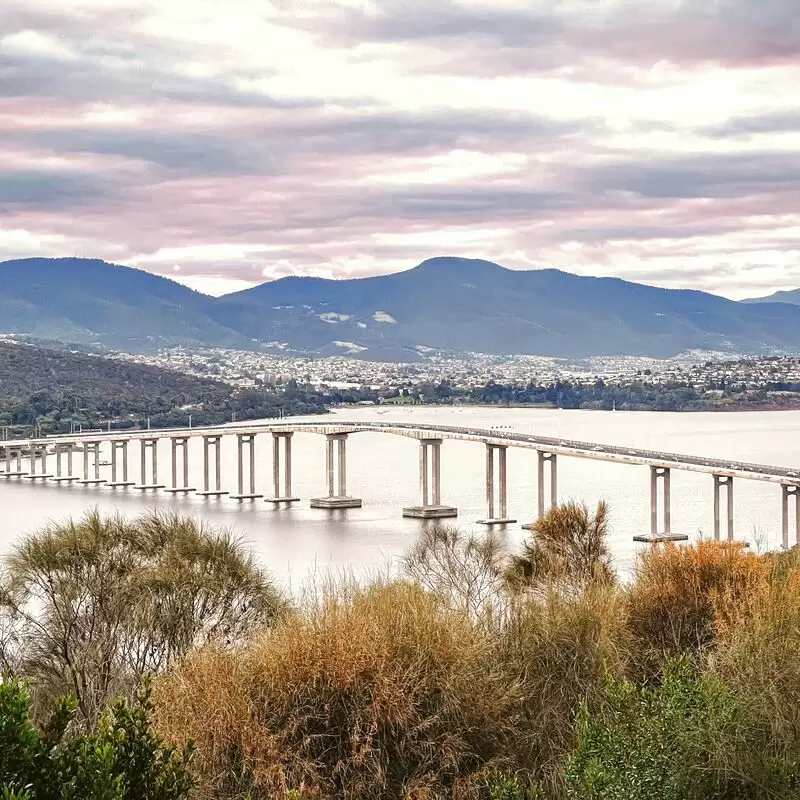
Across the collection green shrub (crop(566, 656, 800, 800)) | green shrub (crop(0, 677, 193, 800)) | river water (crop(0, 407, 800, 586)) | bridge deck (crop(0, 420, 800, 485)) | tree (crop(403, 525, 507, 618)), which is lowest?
river water (crop(0, 407, 800, 586))

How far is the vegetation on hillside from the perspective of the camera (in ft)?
34.5

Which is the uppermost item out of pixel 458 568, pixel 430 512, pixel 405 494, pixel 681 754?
pixel 681 754

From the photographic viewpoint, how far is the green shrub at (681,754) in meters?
10.3

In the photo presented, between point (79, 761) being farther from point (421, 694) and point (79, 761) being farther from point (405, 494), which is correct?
point (405, 494)

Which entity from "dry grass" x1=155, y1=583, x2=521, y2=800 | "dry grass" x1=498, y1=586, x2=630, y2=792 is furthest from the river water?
"dry grass" x1=155, y1=583, x2=521, y2=800

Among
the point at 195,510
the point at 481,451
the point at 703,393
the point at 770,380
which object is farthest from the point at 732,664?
the point at 770,380

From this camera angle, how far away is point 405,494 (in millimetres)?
75250

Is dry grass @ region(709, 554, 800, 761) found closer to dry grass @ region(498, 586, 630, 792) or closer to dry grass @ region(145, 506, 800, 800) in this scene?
dry grass @ region(145, 506, 800, 800)

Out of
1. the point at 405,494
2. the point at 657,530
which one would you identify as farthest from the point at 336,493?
the point at 657,530

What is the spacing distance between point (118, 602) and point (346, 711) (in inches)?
320

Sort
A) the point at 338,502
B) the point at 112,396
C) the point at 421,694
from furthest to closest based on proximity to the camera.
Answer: the point at 112,396, the point at 338,502, the point at 421,694

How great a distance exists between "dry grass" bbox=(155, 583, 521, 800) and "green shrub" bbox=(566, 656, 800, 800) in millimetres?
2186

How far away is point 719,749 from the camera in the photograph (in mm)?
10539

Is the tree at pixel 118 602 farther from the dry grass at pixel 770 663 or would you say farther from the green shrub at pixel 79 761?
the green shrub at pixel 79 761
